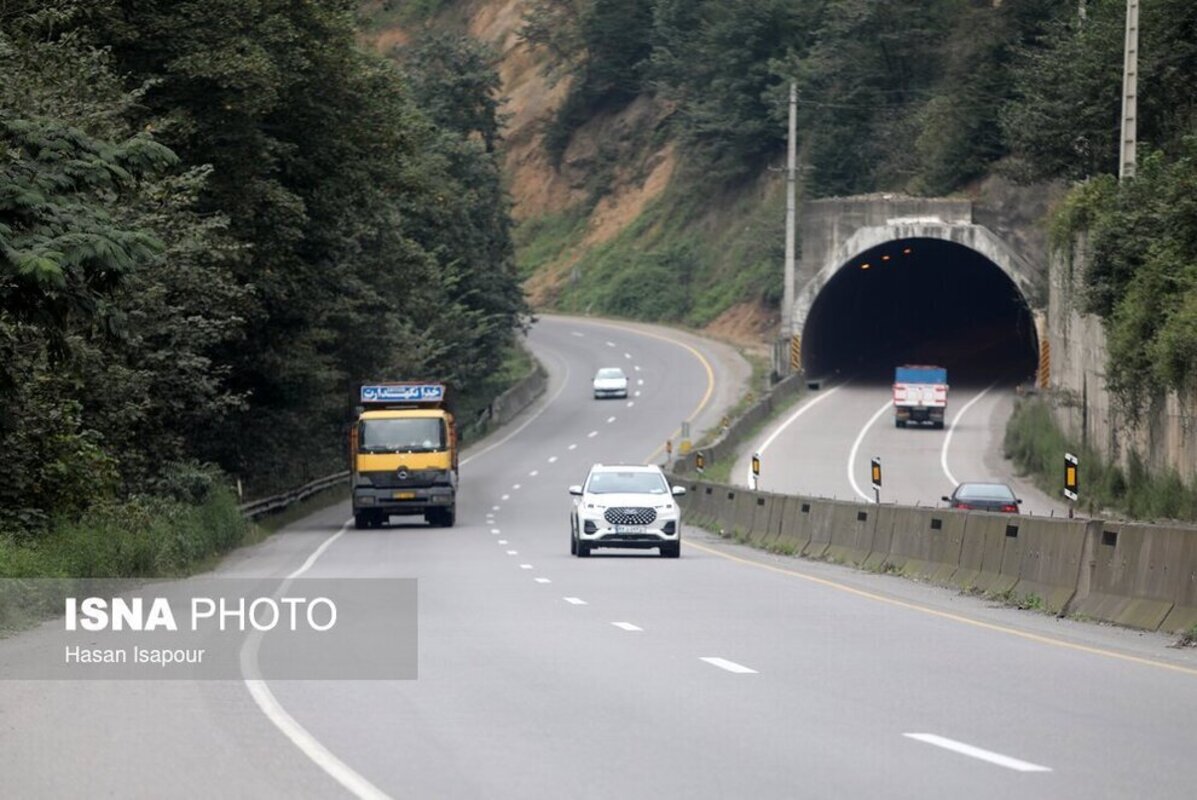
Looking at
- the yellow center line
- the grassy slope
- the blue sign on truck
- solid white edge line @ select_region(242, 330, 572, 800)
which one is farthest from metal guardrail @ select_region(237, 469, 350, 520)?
the grassy slope

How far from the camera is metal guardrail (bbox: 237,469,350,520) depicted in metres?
42.4

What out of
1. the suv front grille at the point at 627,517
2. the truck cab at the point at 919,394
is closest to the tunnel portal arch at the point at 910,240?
the truck cab at the point at 919,394

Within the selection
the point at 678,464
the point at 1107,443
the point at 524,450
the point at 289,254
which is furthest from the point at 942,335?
the point at 289,254

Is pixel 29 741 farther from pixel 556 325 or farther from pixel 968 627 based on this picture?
pixel 556 325

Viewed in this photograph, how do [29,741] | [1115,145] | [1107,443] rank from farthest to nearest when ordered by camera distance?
[1115,145]
[1107,443]
[29,741]

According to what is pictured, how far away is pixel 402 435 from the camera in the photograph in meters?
45.5

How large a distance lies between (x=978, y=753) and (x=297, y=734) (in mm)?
3981

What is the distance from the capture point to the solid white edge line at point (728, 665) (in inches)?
584

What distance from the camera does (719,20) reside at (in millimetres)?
127875

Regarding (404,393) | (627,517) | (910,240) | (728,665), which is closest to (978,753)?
(728,665)

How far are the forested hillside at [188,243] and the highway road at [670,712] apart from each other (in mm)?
3965

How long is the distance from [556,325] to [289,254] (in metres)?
84.1

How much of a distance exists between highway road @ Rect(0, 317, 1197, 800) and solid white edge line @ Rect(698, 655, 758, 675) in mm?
60

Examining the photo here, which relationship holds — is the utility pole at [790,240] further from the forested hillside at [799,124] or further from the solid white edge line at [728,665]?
the solid white edge line at [728,665]
